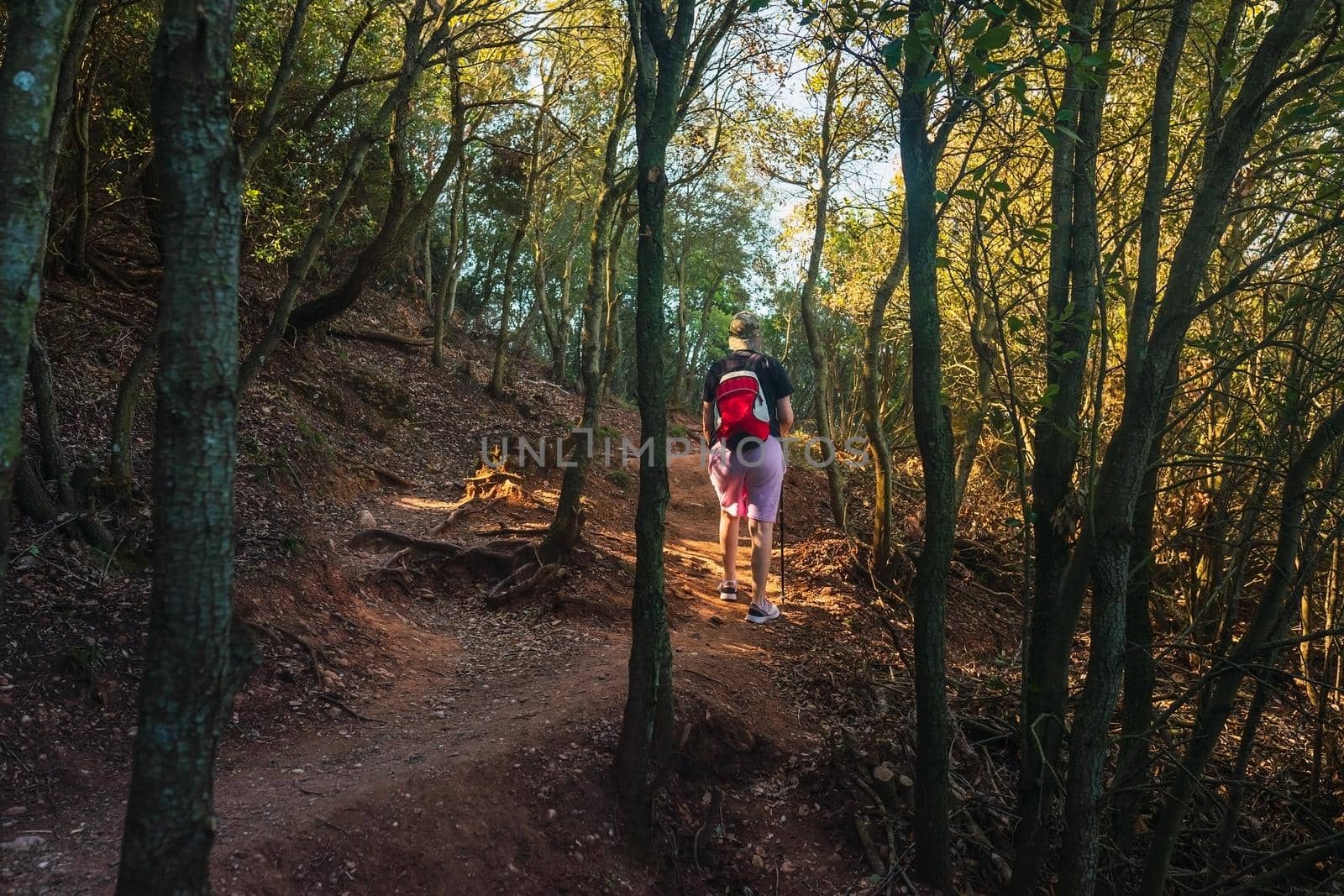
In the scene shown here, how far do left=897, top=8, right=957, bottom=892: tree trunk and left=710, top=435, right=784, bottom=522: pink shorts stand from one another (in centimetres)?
291

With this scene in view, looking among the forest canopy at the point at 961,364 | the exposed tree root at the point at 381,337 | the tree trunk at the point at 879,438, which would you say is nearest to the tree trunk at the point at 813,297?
the forest canopy at the point at 961,364

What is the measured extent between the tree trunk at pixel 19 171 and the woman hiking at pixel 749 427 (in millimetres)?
4877

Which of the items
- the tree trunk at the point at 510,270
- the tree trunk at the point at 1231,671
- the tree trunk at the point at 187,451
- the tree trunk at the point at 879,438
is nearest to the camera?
the tree trunk at the point at 187,451

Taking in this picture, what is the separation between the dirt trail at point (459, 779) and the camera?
12.3ft

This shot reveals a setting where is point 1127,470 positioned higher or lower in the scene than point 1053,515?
higher

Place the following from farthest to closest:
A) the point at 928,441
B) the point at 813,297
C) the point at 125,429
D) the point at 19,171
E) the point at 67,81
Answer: the point at 813,297 → the point at 125,429 → the point at 67,81 → the point at 928,441 → the point at 19,171

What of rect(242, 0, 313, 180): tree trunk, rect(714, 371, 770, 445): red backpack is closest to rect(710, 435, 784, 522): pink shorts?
rect(714, 371, 770, 445): red backpack

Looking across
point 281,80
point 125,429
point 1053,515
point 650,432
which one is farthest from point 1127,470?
point 125,429

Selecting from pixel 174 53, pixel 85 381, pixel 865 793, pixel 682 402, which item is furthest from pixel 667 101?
pixel 682 402

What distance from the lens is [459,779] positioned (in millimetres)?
4527

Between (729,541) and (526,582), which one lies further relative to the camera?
(526,582)

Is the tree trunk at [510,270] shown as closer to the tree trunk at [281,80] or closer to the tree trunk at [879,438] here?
the tree trunk at [879,438]

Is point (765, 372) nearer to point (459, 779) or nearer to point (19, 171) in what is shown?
point (459, 779)

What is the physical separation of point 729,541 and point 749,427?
1.36m
